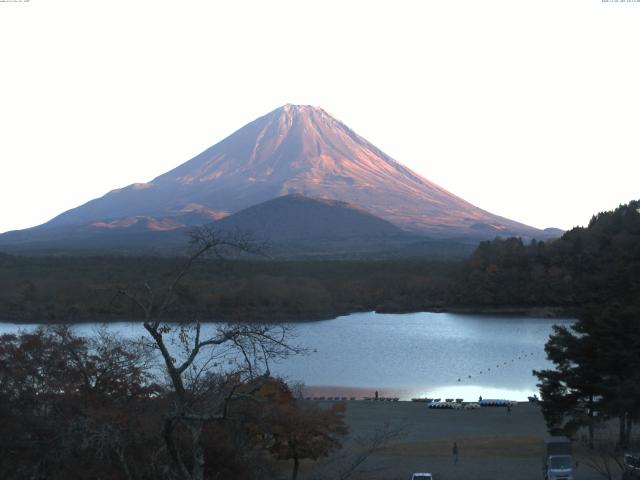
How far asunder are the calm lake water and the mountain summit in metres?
68.7

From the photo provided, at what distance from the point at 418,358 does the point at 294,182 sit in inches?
3442

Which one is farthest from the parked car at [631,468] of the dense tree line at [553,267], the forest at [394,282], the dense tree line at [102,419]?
the dense tree line at [553,267]

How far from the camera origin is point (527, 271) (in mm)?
51625

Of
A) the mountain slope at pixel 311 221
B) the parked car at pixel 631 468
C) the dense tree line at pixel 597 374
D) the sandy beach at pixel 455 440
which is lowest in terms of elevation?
the sandy beach at pixel 455 440

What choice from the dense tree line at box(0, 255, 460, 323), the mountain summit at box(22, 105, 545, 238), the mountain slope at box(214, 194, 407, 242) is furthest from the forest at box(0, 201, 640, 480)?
the mountain summit at box(22, 105, 545, 238)

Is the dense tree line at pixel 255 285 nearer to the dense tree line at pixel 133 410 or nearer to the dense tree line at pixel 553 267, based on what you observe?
the dense tree line at pixel 553 267

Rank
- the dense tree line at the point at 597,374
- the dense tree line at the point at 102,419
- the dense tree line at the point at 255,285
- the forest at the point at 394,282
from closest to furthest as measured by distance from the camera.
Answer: the dense tree line at the point at 102,419, the dense tree line at the point at 597,374, the dense tree line at the point at 255,285, the forest at the point at 394,282

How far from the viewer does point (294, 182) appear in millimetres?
115125

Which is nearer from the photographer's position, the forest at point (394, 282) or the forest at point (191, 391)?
the forest at point (191, 391)

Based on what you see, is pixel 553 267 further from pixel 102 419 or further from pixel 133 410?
pixel 102 419

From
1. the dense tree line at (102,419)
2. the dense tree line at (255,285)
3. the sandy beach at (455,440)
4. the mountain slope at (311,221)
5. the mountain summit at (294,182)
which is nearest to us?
the dense tree line at (102,419)

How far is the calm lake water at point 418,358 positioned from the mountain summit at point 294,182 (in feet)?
225

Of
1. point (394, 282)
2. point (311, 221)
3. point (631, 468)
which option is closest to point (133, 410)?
point (631, 468)

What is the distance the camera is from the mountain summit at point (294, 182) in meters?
111
